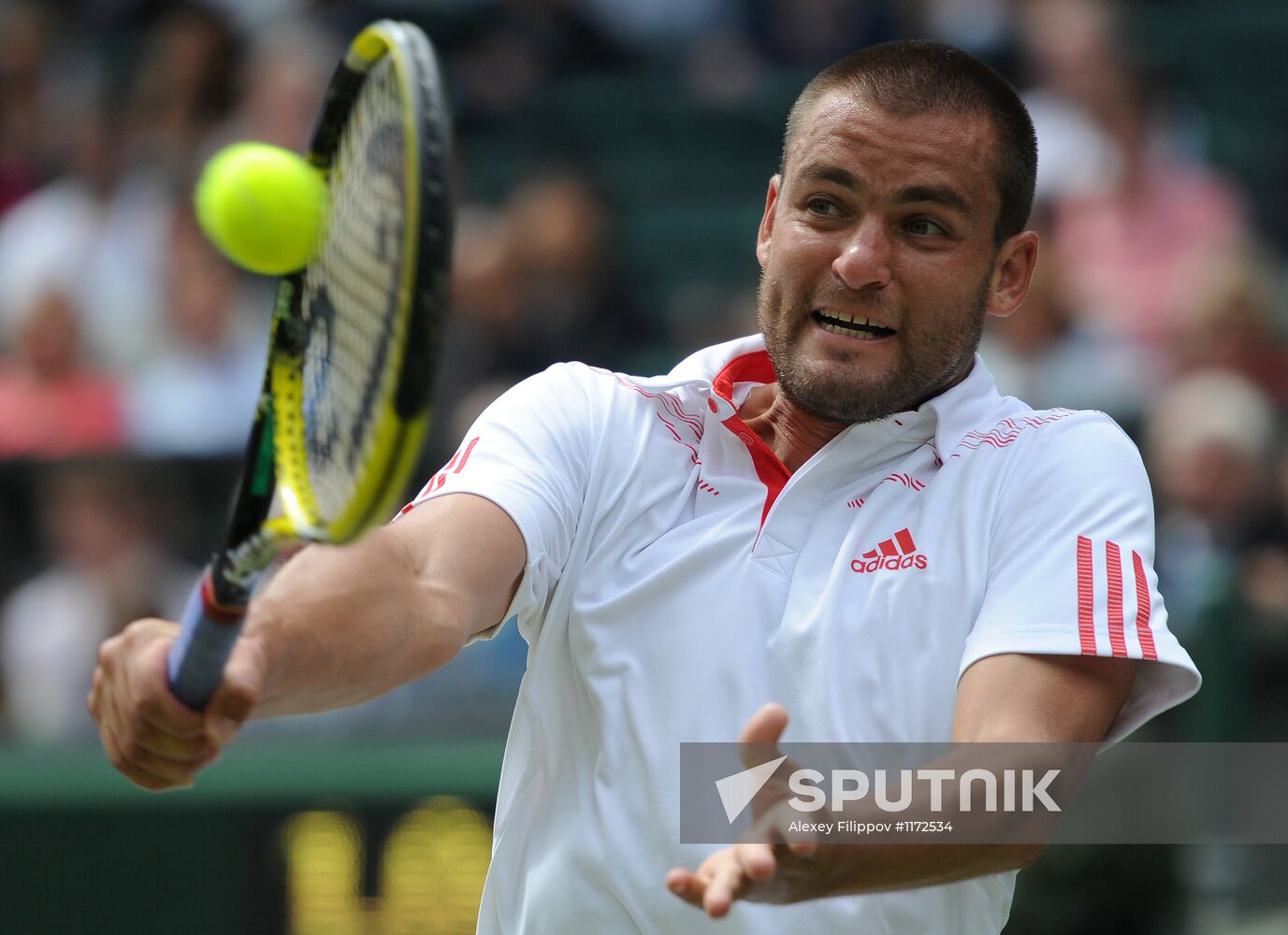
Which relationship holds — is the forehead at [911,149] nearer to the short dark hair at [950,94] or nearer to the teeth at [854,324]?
the short dark hair at [950,94]

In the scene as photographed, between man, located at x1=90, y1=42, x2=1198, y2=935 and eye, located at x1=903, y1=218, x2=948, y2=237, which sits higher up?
eye, located at x1=903, y1=218, x2=948, y2=237

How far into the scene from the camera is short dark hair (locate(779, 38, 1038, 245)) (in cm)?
291

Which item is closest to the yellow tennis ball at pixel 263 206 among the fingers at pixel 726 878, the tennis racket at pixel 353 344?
the tennis racket at pixel 353 344

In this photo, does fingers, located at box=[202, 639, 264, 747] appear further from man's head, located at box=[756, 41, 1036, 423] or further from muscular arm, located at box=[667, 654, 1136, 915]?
man's head, located at box=[756, 41, 1036, 423]

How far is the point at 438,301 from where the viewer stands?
2158 mm

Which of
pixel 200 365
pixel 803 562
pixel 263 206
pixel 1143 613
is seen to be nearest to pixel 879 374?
pixel 803 562

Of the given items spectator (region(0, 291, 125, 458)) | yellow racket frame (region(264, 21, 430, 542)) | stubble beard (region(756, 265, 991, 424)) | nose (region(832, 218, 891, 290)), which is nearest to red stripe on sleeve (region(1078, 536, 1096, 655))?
stubble beard (region(756, 265, 991, 424))

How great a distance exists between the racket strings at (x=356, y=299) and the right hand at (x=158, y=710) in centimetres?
25

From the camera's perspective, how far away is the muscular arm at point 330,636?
2.38 metres

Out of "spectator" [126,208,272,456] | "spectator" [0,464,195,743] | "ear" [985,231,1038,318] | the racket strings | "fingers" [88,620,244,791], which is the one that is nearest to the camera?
the racket strings

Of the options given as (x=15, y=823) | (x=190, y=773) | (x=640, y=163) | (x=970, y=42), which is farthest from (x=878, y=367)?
(x=640, y=163)

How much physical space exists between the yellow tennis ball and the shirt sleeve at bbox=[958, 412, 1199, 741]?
108 cm

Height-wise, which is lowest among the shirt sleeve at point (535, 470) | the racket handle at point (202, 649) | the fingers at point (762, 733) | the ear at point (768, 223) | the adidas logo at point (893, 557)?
the fingers at point (762, 733)

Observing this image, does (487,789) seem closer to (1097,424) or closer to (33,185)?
(1097,424)
